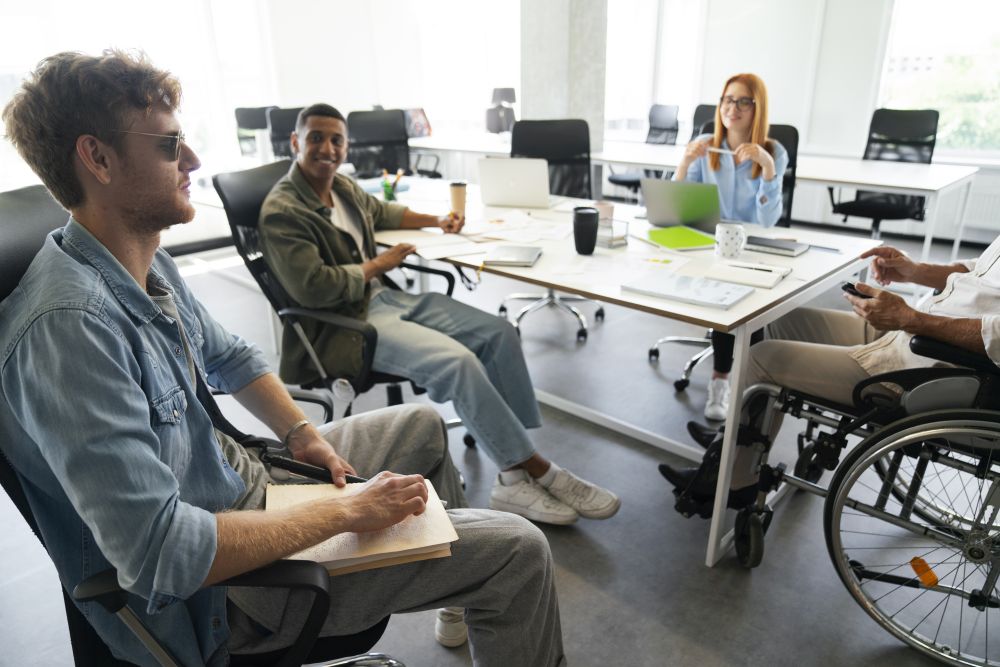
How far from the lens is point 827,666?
1622 mm

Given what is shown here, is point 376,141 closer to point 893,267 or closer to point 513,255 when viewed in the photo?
point 513,255

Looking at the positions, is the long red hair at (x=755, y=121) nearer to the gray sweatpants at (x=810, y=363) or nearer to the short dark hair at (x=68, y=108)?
the gray sweatpants at (x=810, y=363)

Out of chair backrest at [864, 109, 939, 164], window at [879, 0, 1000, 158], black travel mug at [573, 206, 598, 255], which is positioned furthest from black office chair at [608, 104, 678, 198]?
black travel mug at [573, 206, 598, 255]

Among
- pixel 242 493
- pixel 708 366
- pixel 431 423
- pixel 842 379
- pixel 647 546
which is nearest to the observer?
pixel 242 493

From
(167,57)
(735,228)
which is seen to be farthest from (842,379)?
(167,57)

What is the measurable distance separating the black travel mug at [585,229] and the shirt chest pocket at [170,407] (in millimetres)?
1479

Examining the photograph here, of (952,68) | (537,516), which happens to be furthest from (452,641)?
(952,68)

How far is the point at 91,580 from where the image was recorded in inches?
36.0

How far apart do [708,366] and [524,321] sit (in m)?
1.07

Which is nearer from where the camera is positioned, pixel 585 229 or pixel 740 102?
pixel 585 229

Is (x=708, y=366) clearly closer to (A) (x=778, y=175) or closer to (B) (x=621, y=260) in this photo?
(A) (x=778, y=175)

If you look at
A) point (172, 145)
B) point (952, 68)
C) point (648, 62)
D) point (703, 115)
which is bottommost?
point (703, 115)

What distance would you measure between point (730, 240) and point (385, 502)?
1534mm

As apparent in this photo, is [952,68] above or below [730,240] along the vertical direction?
above
